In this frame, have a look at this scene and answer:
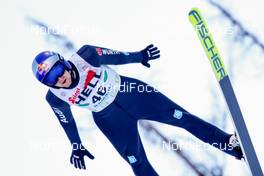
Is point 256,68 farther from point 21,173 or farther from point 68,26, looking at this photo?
point 21,173

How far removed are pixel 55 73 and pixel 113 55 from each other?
0.30 m

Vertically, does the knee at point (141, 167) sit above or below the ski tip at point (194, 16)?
below

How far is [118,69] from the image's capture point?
2072mm

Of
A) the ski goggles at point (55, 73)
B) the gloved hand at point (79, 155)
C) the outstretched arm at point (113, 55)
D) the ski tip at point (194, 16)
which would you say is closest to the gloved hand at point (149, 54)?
the outstretched arm at point (113, 55)

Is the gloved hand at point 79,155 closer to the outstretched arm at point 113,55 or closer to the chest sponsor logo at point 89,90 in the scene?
the chest sponsor logo at point 89,90

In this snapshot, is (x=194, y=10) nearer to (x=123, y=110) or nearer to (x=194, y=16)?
(x=194, y=16)

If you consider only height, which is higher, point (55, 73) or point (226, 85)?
point (55, 73)

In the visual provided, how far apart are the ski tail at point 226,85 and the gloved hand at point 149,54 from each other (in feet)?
0.77

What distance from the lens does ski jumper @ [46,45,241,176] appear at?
6.46ft

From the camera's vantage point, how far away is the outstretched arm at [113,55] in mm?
1954

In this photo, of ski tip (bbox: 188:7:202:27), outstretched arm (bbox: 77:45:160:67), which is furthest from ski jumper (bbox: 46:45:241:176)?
ski tip (bbox: 188:7:202:27)

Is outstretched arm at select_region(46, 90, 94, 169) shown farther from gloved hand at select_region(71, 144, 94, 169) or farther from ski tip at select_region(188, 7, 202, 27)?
ski tip at select_region(188, 7, 202, 27)

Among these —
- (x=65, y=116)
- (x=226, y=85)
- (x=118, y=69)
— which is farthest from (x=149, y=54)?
(x=65, y=116)

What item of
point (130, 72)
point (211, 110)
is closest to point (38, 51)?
point (130, 72)
